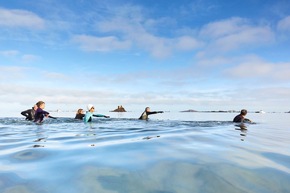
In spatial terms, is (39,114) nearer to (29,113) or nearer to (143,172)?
(29,113)

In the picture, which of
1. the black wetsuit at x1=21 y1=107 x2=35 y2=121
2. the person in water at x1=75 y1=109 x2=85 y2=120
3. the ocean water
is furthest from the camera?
the person in water at x1=75 y1=109 x2=85 y2=120

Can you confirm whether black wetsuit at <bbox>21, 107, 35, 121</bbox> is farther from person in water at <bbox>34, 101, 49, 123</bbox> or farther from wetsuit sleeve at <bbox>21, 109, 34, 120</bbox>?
person in water at <bbox>34, 101, 49, 123</bbox>

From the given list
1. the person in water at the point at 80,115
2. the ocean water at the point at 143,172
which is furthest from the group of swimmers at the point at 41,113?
the ocean water at the point at 143,172

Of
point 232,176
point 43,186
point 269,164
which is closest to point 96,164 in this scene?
point 43,186

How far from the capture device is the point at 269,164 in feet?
18.2

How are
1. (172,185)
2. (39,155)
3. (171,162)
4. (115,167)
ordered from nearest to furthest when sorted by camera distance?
(172,185), (115,167), (171,162), (39,155)

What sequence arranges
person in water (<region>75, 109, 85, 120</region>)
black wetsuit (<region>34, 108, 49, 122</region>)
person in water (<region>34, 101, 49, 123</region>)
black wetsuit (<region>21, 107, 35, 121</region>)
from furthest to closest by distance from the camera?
1. person in water (<region>75, 109, 85, 120</region>)
2. black wetsuit (<region>21, 107, 35, 121</region>)
3. person in water (<region>34, 101, 49, 123</region>)
4. black wetsuit (<region>34, 108, 49, 122</region>)

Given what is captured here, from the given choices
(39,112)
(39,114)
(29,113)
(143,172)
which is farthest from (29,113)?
(143,172)

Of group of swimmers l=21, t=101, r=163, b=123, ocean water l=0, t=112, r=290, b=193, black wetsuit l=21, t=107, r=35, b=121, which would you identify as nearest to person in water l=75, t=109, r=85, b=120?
group of swimmers l=21, t=101, r=163, b=123

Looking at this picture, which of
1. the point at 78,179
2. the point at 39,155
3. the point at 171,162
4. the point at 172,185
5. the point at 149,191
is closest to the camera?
the point at 149,191

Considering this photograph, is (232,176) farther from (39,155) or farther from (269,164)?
(39,155)

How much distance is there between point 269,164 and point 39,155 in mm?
5327

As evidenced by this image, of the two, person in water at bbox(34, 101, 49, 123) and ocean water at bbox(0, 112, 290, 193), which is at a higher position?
person in water at bbox(34, 101, 49, 123)

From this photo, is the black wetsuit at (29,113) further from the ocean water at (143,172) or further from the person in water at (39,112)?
the ocean water at (143,172)
